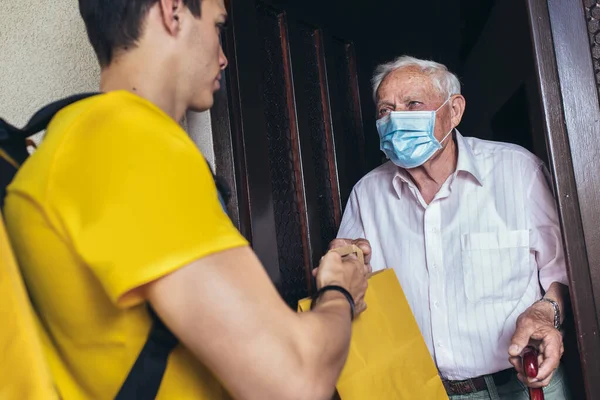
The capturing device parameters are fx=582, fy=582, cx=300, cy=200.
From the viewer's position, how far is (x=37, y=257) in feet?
2.50

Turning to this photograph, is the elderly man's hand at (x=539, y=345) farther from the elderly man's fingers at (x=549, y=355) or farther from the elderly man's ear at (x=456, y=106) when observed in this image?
the elderly man's ear at (x=456, y=106)

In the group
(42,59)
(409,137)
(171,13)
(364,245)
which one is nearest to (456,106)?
(409,137)

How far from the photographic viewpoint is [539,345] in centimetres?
156

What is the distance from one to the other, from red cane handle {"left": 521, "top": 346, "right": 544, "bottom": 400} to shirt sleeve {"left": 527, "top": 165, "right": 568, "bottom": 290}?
14.0 inches

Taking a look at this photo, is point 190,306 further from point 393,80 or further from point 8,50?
point 393,80

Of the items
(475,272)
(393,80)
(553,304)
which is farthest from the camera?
(393,80)

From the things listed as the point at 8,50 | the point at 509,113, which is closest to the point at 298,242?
the point at 8,50

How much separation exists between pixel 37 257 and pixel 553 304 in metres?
1.46

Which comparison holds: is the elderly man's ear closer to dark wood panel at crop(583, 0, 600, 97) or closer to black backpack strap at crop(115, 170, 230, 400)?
dark wood panel at crop(583, 0, 600, 97)

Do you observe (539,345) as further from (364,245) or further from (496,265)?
(364,245)

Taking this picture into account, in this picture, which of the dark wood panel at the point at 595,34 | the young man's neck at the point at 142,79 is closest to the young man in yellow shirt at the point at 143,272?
the young man's neck at the point at 142,79

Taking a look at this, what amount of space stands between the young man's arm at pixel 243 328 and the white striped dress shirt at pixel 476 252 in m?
1.25

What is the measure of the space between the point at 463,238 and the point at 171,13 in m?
1.35

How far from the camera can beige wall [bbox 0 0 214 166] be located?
5.55 ft
